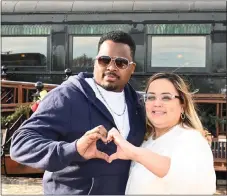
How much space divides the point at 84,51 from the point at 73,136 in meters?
5.32

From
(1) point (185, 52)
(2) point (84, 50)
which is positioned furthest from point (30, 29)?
(1) point (185, 52)

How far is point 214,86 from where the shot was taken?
6789mm

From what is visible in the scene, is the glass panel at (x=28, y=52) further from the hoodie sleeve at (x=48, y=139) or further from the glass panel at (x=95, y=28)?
the hoodie sleeve at (x=48, y=139)

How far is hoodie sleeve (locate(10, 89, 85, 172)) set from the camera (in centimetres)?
171

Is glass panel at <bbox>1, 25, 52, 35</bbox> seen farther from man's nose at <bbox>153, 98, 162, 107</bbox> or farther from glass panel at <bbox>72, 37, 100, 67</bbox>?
man's nose at <bbox>153, 98, 162, 107</bbox>

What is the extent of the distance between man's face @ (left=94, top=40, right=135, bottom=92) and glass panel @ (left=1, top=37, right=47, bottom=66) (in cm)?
529

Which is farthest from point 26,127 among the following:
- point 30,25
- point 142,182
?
point 30,25

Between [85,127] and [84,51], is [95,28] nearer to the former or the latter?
[84,51]

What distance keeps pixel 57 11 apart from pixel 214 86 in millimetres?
2739

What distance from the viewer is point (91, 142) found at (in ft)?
5.42

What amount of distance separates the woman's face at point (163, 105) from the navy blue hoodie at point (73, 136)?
5.7 inches

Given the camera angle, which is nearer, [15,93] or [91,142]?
[91,142]

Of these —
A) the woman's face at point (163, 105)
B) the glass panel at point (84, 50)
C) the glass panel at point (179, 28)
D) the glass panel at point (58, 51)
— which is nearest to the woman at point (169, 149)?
the woman's face at point (163, 105)

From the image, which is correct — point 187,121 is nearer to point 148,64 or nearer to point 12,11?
point 148,64
